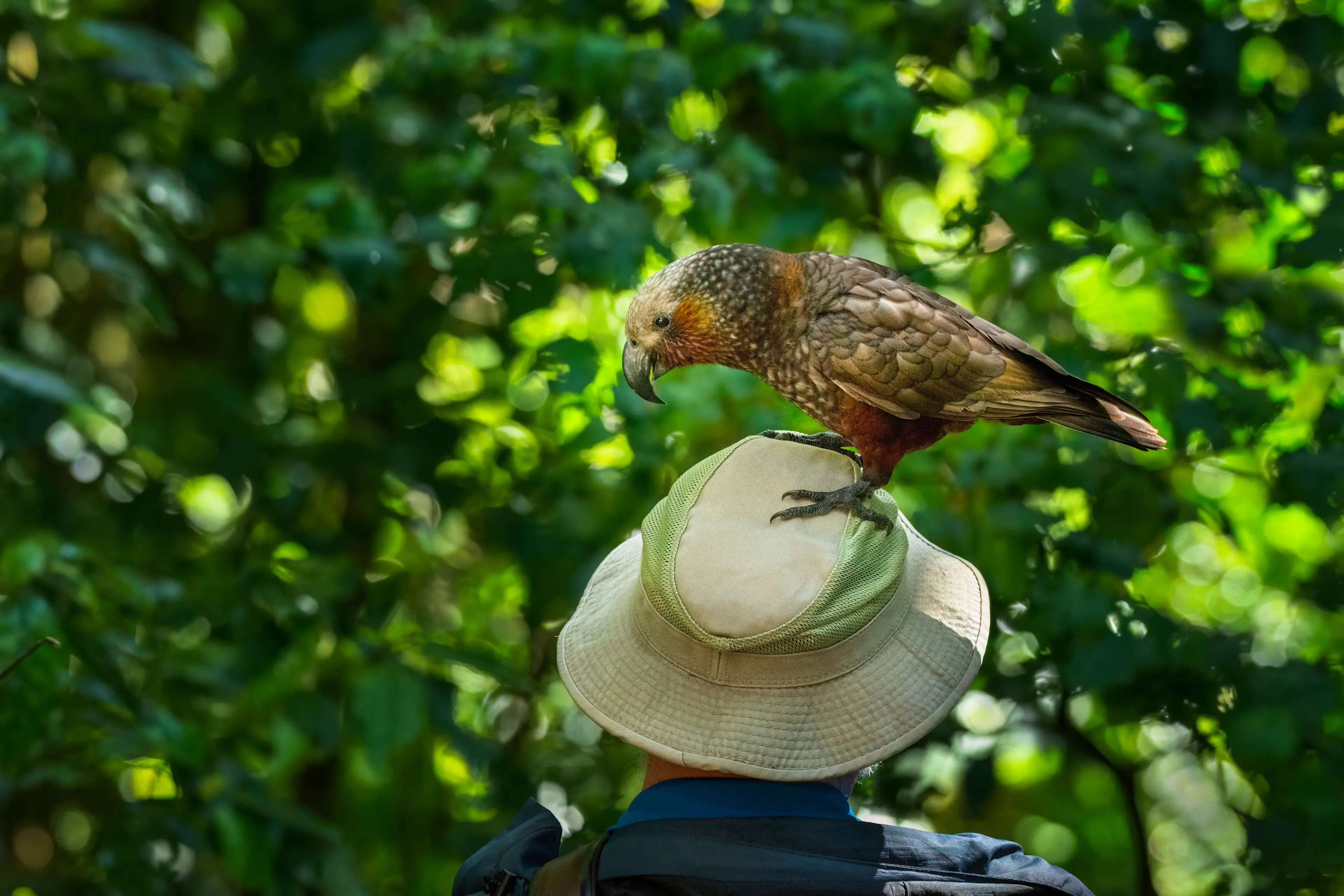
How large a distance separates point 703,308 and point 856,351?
0.23 m

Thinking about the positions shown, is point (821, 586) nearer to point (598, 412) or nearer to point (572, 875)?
point (572, 875)

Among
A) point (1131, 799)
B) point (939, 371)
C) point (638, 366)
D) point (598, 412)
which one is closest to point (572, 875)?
point (638, 366)

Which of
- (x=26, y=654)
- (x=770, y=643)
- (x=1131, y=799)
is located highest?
(x=770, y=643)

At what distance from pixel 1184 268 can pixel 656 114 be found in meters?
1.21

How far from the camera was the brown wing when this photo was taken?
5.71 feet

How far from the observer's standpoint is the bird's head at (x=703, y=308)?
1.72 m

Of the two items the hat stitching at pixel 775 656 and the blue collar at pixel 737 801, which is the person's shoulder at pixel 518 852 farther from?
the hat stitching at pixel 775 656

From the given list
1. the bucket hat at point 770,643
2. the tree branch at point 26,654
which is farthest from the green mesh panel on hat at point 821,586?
the tree branch at point 26,654

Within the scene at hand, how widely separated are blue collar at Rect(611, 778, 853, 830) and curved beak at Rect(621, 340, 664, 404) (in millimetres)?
693

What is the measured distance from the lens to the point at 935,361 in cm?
176

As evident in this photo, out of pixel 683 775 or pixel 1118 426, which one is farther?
pixel 1118 426

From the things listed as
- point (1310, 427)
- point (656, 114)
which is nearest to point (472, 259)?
point (656, 114)

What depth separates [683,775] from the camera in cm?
129

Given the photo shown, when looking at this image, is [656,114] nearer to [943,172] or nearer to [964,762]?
[943,172]
